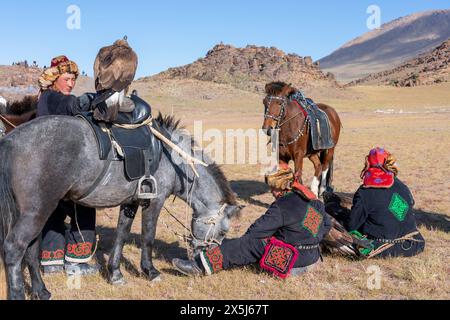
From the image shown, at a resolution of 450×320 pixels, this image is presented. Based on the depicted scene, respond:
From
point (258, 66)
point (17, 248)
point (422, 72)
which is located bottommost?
point (17, 248)

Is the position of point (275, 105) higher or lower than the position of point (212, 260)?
higher

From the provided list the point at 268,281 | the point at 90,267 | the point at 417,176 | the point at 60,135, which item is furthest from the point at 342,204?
the point at 417,176

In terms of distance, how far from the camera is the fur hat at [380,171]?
5820 mm

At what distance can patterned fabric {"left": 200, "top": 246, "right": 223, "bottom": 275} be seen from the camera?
16.7ft

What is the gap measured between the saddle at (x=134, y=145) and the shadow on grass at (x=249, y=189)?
188 inches

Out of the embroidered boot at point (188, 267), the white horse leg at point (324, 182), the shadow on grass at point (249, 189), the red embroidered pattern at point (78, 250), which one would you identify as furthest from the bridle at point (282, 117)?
the red embroidered pattern at point (78, 250)

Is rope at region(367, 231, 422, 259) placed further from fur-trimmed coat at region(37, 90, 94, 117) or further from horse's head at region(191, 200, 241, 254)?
fur-trimmed coat at region(37, 90, 94, 117)

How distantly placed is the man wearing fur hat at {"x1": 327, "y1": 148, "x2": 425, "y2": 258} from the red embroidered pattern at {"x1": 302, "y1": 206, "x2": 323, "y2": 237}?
88 cm

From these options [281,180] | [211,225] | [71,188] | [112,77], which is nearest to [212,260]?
[211,225]

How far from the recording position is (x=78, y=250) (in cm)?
542

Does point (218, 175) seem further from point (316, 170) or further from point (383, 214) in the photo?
point (316, 170)

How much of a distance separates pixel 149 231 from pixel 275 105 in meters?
4.44

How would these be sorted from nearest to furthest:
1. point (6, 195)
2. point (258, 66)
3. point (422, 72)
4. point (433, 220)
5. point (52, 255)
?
point (6, 195) < point (52, 255) < point (433, 220) < point (258, 66) < point (422, 72)

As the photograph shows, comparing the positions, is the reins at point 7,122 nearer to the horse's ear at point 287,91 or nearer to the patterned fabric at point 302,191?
the patterned fabric at point 302,191
